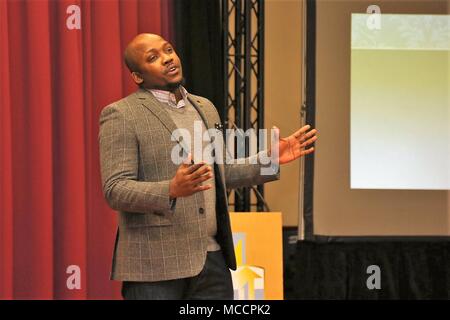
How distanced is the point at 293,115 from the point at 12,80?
5.22 ft

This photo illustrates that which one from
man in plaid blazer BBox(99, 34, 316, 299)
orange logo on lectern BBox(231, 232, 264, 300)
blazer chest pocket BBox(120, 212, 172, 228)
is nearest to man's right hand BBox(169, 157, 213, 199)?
man in plaid blazer BBox(99, 34, 316, 299)

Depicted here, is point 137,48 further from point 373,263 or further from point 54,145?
point 373,263

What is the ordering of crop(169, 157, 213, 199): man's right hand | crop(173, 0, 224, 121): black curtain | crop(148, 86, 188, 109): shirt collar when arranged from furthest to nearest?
crop(173, 0, 224, 121): black curtain → crop(148, 86, 188, 109): shirt collar → crop(169, 157, 213, 199): man's right hand

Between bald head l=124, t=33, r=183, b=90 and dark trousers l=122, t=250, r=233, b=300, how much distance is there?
18.7 inches

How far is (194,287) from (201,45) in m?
2.06

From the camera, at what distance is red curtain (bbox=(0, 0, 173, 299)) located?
3.33m

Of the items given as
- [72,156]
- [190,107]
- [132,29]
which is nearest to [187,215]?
[190,107]

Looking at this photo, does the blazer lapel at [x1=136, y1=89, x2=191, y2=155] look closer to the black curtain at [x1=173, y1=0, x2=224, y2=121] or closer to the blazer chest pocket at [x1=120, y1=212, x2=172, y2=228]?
the blazer chest pocket at [x1=120, y1=212, x2=172, y2=228]

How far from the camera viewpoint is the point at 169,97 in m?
1.88

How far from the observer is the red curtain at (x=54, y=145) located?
10.9 ft

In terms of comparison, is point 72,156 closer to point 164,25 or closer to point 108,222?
point 108,222

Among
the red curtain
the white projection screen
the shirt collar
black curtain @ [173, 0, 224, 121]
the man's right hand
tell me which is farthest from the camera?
the white projection screen
